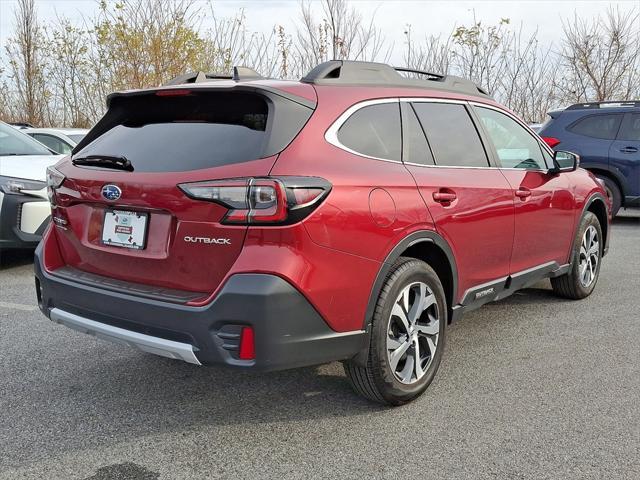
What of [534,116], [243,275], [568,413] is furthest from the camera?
[534,116]

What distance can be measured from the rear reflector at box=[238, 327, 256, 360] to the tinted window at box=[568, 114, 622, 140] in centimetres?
872

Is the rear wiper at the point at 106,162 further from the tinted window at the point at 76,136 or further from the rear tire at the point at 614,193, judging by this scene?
the rear tire at the point at 614,193

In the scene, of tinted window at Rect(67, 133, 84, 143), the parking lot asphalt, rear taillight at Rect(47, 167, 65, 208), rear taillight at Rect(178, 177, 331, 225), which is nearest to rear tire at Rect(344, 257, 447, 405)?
the parking lot asphalt

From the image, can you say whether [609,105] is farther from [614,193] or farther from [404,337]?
[404,337]

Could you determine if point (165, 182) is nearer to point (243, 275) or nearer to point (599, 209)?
point (243, 275)

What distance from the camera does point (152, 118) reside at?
327 centimetres

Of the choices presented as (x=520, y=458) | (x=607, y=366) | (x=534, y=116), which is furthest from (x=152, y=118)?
(x=534, y=116)

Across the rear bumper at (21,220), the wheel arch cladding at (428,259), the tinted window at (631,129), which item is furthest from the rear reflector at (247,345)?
the tinted window at (631,129)

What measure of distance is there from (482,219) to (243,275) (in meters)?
1.75

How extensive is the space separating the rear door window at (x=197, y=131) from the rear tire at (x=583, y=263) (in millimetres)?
3218

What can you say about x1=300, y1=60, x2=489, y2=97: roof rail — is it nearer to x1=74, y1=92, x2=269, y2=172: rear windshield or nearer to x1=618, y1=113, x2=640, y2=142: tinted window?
x1=74, y1=92, x2=269, y2=172: rear windshield

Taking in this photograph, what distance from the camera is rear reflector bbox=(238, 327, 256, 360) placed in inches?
106

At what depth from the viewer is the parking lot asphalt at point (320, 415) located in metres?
2.76

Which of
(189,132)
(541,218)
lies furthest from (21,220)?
(541,218)
